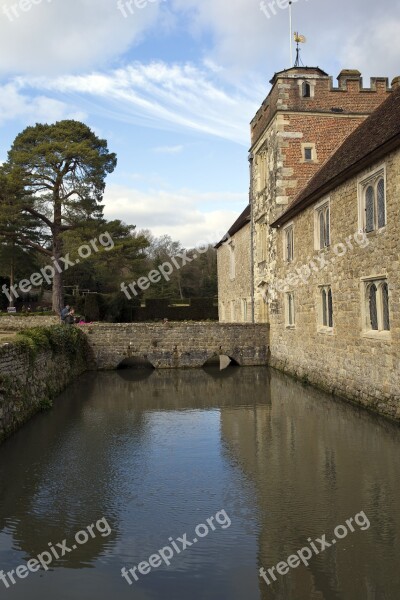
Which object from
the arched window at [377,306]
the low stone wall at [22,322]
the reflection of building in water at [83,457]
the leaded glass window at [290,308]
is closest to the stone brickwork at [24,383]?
the reflection of building in water at [83,457]

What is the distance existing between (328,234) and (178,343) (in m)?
9.87

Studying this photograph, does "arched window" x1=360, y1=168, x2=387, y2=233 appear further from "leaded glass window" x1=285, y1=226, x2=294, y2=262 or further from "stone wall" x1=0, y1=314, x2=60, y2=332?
"stone wall" x1=0, y1=314, x2=60, y2=332

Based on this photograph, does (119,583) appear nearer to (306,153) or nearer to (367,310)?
(367,310)

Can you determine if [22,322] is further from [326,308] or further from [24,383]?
[326,308]

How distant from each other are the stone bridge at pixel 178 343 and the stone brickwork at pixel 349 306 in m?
3.62

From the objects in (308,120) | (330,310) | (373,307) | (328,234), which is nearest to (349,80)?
(308,120)

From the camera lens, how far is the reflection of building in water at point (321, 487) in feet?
16.2

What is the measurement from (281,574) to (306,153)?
17544mm

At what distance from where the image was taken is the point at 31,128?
102 ft

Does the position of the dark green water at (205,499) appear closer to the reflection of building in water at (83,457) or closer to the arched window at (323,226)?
the reflection of building in water at (83,457)

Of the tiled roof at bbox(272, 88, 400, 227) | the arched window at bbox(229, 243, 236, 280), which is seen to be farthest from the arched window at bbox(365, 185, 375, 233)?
the arched window at bbox(229, 243, 236, 280)

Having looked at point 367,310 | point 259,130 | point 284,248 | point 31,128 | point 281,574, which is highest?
point 31,128

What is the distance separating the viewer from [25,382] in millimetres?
12102

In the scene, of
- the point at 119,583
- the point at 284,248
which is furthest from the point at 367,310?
the point at 119,583
